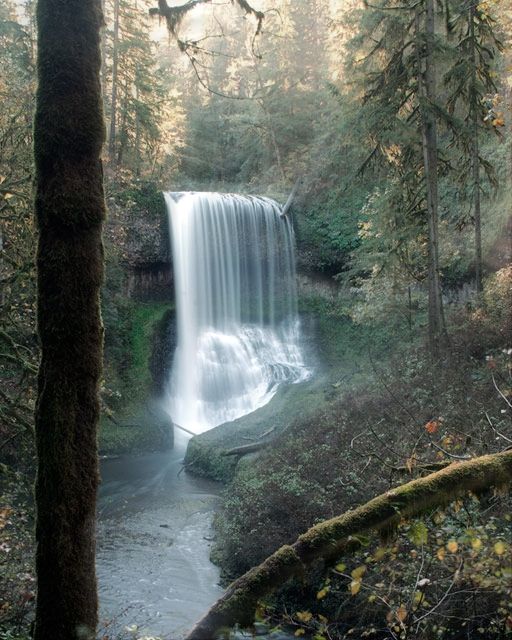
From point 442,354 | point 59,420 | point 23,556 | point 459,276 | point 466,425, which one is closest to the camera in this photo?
point 59,420

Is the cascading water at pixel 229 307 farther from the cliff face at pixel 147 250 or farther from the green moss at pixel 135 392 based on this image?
the green moss at pixel 135 392

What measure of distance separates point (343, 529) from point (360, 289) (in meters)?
15.0

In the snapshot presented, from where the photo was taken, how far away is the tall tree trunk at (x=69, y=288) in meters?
3.13

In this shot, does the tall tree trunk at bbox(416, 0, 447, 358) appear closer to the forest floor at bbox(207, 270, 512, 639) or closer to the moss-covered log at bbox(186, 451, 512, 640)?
the forest floor at bbox(207, 270, 512, 639)

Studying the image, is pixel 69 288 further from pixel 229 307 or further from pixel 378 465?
pixel 229 307

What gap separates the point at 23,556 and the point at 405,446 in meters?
6.05

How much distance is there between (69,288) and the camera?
3246 mm

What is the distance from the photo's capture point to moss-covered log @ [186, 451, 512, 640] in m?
2.18

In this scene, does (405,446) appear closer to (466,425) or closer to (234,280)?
(466,425)

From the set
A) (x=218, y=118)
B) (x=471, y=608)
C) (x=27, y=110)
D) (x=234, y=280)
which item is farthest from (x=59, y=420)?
(x=218, y=118)

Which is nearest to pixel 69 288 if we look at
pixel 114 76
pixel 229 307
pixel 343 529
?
pixel 343 529

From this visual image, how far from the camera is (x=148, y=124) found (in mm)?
24188

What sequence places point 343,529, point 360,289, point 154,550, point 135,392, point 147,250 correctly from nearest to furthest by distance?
point 343,529 → point 154,550 → point 360,289 → point 135,392 → point 147,250

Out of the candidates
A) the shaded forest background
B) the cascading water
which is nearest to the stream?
the shaded forest background
